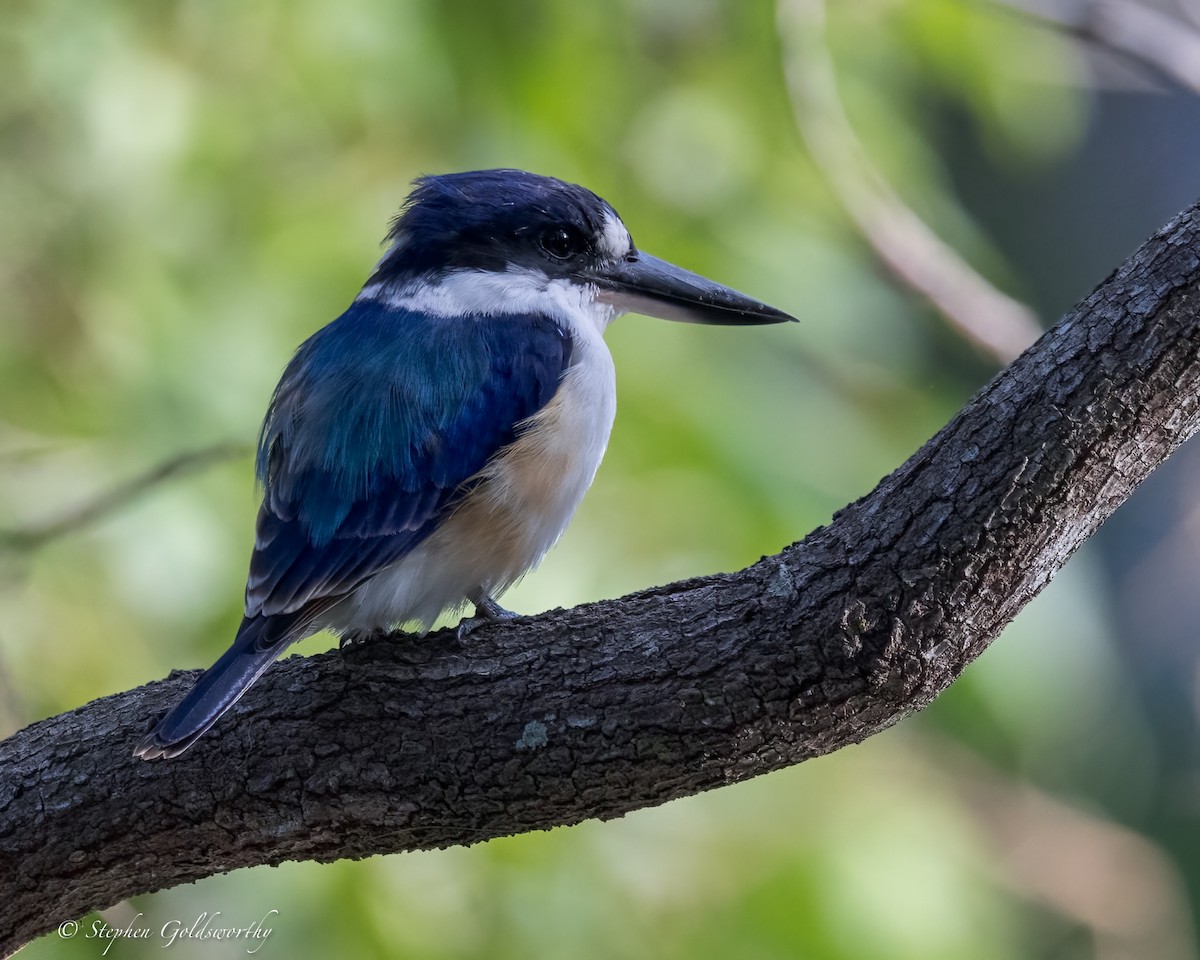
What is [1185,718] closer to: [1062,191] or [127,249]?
[1062,191]

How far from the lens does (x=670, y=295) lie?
302 centimetres

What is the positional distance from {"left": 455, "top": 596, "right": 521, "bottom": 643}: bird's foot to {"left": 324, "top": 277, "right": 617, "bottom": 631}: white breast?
0.03 meters

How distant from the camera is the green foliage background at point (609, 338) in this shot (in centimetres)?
309

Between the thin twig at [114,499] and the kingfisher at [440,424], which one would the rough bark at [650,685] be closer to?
the kingfisher at [440,424]

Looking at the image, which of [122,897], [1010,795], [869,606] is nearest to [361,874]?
[122,897]

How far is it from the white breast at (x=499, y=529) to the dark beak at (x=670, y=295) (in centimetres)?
38

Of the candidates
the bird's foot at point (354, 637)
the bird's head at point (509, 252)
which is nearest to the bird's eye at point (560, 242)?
the bird's head at point (509, 252)

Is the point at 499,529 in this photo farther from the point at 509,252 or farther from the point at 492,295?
the point at 509,252

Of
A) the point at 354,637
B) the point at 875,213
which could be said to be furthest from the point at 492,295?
the point at 875,213

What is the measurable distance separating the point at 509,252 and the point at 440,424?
1.71 ft

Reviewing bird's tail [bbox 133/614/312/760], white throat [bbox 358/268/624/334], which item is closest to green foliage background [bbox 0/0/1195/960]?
white throat [bbox 358/268/624/334]

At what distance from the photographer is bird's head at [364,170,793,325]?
2887 mm

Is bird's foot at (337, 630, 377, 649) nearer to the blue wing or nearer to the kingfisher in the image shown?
the kingfisher

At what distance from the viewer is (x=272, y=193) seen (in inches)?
135
